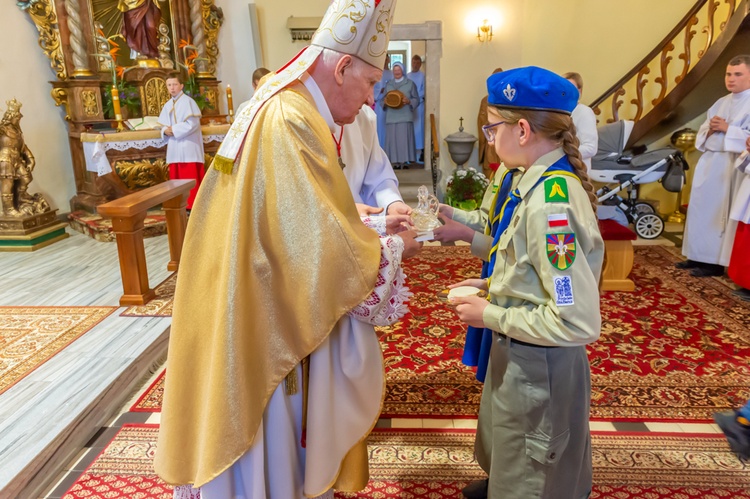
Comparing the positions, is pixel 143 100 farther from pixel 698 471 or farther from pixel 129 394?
pixel 698 471

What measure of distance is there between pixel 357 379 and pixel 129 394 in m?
2.20

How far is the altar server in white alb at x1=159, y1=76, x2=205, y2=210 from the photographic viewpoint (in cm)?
683

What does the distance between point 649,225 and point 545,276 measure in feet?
18.6

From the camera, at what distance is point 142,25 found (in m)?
8.58

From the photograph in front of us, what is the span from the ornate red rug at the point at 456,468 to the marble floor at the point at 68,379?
0.78ft

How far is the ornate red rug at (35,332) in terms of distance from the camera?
11.6 ft

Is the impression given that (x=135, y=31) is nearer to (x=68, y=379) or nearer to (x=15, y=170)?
(x=15, y=170)

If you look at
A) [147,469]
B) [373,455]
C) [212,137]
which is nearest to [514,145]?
[373,455]

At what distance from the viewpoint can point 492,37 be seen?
29.1 ft

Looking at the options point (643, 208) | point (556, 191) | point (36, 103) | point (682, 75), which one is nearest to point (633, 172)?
point (643, 208)

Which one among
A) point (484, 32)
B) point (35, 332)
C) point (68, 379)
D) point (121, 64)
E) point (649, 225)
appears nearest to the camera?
point (68, 379)

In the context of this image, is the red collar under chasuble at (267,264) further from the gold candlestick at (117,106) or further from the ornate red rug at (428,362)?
the gold candlestick at (117,106)

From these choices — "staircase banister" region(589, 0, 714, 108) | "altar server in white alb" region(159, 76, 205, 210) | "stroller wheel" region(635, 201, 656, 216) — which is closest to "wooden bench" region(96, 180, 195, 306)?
"altar server in white alb" region(159, 76, 205, 210)

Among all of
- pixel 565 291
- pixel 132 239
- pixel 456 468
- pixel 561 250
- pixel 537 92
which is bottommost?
pixel 456 468
